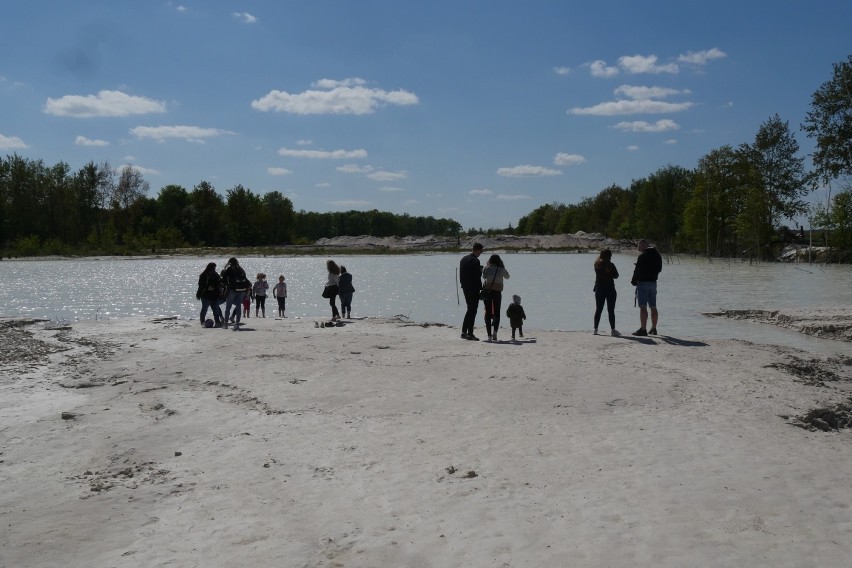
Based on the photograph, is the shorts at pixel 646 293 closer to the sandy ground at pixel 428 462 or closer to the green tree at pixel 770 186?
the sandy ground at pixel 428 462

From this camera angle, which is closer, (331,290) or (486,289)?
(486,289)

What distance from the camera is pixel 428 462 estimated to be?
665cm

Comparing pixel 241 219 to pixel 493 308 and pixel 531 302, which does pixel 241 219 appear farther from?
pixel 493 308

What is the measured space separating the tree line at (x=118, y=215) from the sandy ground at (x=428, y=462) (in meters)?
96.3

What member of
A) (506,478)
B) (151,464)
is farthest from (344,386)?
(506,478)

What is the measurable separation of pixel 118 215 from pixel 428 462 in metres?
117

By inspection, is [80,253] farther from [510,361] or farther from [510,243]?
[510,361]

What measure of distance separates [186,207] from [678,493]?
126 metres

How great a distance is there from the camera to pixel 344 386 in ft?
33.0

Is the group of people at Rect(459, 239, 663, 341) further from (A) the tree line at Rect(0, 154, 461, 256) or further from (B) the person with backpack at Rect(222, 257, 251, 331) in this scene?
(A) the tree line at Rect(0, 154, 461, 256)

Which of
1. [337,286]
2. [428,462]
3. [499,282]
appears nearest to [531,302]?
[337,286]

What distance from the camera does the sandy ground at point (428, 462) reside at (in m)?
4.91

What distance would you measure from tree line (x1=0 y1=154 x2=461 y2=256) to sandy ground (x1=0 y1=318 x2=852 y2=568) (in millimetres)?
96301

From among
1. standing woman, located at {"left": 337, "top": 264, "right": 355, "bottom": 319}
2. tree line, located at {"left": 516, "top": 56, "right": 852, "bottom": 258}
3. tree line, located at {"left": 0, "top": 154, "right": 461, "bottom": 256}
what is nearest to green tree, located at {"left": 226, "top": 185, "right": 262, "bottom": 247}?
tree line, located at {"left": 0, "top": 154, "right": 461, "bottom": 256}
